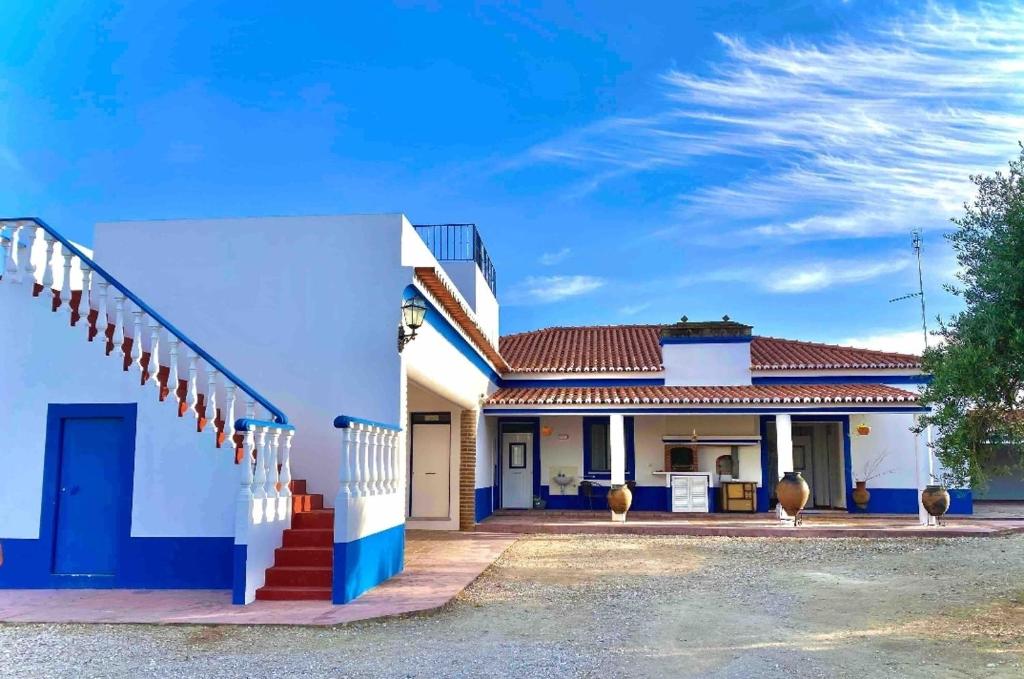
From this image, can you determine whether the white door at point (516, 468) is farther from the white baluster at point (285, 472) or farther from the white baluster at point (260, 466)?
the white baluster at point (260, 466)

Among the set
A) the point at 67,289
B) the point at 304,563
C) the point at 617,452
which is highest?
the point at 67,289

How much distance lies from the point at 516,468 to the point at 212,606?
39.3ft

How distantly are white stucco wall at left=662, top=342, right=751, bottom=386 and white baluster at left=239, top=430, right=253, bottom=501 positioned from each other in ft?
43.6

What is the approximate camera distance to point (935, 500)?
1464cm

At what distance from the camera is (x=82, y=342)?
8547mm

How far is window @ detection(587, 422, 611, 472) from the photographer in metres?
18.7

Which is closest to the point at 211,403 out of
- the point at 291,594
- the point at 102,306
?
the point at 102,306

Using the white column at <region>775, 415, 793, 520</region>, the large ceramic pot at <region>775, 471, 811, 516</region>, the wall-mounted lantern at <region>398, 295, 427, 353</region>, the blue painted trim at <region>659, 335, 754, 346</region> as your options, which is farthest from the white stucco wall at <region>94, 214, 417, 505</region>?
the blue painted trim at <region>659, 335, 754, 346</region>

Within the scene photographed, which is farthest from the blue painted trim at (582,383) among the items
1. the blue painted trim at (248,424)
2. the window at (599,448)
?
the blue painted trim at (248,424)

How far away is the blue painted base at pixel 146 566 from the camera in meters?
8.16

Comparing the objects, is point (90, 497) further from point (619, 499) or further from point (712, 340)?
point (712, 340)

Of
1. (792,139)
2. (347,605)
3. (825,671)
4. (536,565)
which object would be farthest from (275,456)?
(792,139)

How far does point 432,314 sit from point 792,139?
722 cm

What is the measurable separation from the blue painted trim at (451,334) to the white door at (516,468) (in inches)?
97.1
